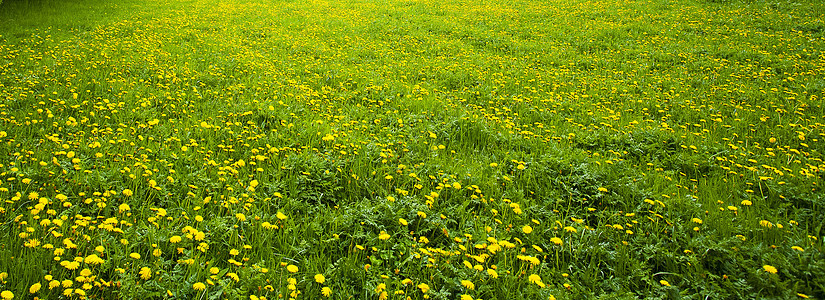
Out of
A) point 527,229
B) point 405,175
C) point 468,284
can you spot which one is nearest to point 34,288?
point 468,284

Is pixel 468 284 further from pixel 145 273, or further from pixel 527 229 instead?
pixel 145 273

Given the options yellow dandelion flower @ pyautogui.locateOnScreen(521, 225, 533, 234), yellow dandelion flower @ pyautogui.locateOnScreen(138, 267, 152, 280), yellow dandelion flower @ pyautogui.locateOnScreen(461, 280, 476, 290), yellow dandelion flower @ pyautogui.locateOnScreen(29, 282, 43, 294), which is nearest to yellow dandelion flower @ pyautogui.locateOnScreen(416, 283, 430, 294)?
yellow dandelion flower @ pyautogui.locateOnScreen(461, 280, 476, 290)

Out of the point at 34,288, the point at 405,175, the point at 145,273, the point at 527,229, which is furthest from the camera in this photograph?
the point at 405,175

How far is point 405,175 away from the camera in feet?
10.7

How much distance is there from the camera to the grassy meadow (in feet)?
7.07

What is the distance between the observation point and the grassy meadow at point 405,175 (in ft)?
7.07

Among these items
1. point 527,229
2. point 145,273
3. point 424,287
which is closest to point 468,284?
point 424,287

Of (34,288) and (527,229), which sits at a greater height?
(34,288)

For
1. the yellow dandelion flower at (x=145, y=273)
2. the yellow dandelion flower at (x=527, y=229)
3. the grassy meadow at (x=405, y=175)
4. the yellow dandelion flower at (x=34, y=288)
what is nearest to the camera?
the yellow dandelion flower at (x=34, y=288)

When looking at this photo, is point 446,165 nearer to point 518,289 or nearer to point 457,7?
point 518,289

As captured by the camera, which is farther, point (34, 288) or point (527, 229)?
point (527, 229)

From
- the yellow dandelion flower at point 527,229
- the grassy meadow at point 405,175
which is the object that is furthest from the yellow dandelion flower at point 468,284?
the yellow dandelion flower at point 527,229

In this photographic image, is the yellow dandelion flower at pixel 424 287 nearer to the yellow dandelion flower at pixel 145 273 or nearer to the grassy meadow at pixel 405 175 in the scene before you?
the grassy meadow at pixel 405 175

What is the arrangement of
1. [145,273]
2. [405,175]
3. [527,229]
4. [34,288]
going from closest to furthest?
[34,288], [145,273], [527,229], [405,175]
